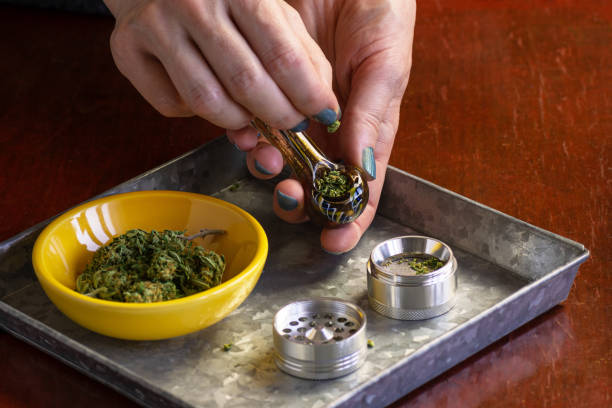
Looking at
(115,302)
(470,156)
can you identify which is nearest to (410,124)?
(470,156)

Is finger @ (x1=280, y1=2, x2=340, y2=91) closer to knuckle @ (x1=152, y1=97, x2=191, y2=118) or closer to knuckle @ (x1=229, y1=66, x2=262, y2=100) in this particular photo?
knuckle @ (x1=229, y1=66, x2=262, y2=100)

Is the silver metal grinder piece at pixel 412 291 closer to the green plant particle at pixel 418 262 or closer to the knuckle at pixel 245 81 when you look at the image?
the green plant particle at pixel 418 262

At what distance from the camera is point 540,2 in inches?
77.1

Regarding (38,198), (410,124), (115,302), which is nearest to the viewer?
(115,302)

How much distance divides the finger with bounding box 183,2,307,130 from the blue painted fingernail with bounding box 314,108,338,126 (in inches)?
1.5

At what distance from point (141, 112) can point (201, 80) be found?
0.59 meters

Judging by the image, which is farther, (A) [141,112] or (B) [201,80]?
(A) [141,112]

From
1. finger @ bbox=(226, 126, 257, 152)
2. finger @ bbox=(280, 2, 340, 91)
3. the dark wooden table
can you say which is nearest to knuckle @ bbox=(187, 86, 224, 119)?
finger @ bbox=(280, 2, 340, 91)

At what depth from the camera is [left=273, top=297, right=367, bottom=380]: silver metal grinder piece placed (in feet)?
2.83

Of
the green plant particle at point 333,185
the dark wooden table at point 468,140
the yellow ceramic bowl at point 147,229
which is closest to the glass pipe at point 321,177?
the green plant particle at point 333,185

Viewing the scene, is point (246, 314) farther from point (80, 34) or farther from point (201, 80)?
point (80, 34)

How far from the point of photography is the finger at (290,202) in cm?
118

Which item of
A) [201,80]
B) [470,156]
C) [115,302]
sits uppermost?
[201,80]

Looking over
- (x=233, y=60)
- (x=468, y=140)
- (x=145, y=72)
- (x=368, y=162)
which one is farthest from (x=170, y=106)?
(x=468, y=140)
